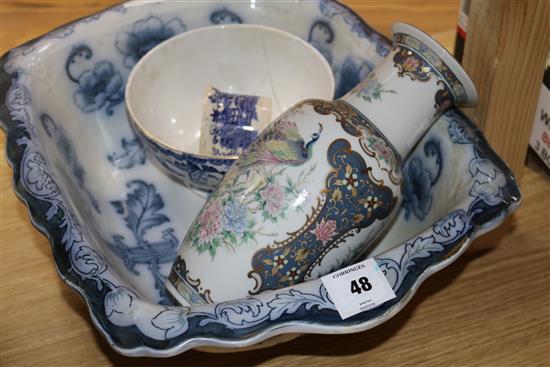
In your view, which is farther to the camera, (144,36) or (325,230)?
(144,36)

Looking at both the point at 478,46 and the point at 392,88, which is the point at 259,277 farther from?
the point at 478,46

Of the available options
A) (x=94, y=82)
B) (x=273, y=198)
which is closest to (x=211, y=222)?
(x=273, y=198)

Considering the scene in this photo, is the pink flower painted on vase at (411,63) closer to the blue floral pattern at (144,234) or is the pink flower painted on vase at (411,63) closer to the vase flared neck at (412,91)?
the vase flared neck at (412,91)

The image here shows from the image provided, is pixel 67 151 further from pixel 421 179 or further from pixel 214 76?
pixel 421 179

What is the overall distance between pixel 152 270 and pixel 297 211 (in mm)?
217

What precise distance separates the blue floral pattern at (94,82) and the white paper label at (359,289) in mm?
399

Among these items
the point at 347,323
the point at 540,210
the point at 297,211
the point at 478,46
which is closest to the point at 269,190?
the point at 297,211

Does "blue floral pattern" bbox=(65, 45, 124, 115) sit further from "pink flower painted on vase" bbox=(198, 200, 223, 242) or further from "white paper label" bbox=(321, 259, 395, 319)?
"white paper label" bbox=(321, 259, 395, 319)

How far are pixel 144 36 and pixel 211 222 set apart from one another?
0.31 metres

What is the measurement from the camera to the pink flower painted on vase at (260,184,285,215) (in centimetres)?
62

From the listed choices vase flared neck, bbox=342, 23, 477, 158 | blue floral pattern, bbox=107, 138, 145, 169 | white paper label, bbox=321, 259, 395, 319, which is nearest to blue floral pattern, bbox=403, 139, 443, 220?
vase flared neck, bbox=342, 23, 477, 158

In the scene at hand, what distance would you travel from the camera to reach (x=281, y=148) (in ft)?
2.11

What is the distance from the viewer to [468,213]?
24.1 inches

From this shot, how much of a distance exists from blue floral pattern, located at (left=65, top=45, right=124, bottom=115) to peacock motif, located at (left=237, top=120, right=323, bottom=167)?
0.84 feet
